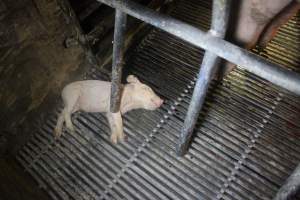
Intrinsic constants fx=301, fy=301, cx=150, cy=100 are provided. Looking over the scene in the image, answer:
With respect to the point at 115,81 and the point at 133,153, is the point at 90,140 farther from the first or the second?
→ the point at 115,81

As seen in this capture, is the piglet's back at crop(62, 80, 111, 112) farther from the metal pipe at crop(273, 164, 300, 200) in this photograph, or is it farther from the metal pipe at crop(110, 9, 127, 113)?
the metal pipe at crop(273, 164, 300, 200)

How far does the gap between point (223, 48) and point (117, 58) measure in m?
0.82

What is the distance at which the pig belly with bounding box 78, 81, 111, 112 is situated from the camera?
2.52 metres

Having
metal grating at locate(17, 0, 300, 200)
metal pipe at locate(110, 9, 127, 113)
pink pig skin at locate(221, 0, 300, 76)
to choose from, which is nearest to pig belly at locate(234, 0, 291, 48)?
pink pig skin at locate(221, 0, 300, 76)

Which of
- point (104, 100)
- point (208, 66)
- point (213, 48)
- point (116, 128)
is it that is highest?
point (213, 48)

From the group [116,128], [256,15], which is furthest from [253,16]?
[116,128]

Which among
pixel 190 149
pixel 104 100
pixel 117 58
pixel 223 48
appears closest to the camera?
pixel 223 48

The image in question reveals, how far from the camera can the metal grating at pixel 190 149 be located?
7.35 feet

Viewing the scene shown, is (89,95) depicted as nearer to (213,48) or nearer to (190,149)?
(190,149)

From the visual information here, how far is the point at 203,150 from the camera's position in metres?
2.37

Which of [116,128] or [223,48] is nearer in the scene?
[223,48]

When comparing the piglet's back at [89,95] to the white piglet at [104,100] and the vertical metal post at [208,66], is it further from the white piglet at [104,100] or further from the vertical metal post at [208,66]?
the vertical metal post at [208,66]

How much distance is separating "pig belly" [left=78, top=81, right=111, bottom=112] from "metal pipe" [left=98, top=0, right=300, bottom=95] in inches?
40.9

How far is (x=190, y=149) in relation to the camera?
240 centimetres
